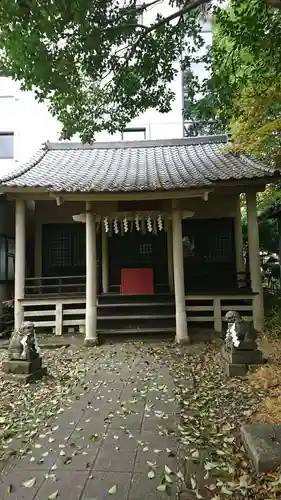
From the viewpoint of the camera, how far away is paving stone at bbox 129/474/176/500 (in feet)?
8.70

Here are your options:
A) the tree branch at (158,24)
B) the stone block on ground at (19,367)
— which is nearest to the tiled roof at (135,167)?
the tree branch at (158,24)

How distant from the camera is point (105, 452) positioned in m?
3.32

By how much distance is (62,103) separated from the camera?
22.6ft

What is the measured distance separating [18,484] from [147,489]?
1.01 meters

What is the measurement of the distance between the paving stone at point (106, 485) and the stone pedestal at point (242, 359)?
9.74ft

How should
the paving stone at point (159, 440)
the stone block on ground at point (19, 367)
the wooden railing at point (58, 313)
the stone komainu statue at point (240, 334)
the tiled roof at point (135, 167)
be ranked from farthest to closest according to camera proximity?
the wooden railing at point (58, 313) < the tiled roof at point (135, 167) < the stone komainu statue at point (240, 334) < the stone block on ground at point (19, 367) < the paving stone at point (159, 440)

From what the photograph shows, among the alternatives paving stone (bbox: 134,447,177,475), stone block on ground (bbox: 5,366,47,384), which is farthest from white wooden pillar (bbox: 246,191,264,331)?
paving stone (bbox: 134,447,177,475)

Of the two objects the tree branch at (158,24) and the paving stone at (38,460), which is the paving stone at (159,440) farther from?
the tree branch at (158,24)

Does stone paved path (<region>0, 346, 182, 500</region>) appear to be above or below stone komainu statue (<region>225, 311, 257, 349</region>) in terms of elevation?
below

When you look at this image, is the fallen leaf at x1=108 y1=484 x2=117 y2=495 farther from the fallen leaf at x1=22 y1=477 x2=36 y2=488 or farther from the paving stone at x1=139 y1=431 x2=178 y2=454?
the paving stone at x1=139 y1=431 x2=178 y2=454

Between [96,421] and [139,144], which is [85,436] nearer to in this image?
[96,421]

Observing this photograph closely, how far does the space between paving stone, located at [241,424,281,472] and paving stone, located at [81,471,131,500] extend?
105 cm

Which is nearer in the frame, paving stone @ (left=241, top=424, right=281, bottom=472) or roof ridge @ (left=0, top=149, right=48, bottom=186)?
paving stone @ (left=241, top=424, right=281, bottom=472)

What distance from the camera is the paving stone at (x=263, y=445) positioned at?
287cm
